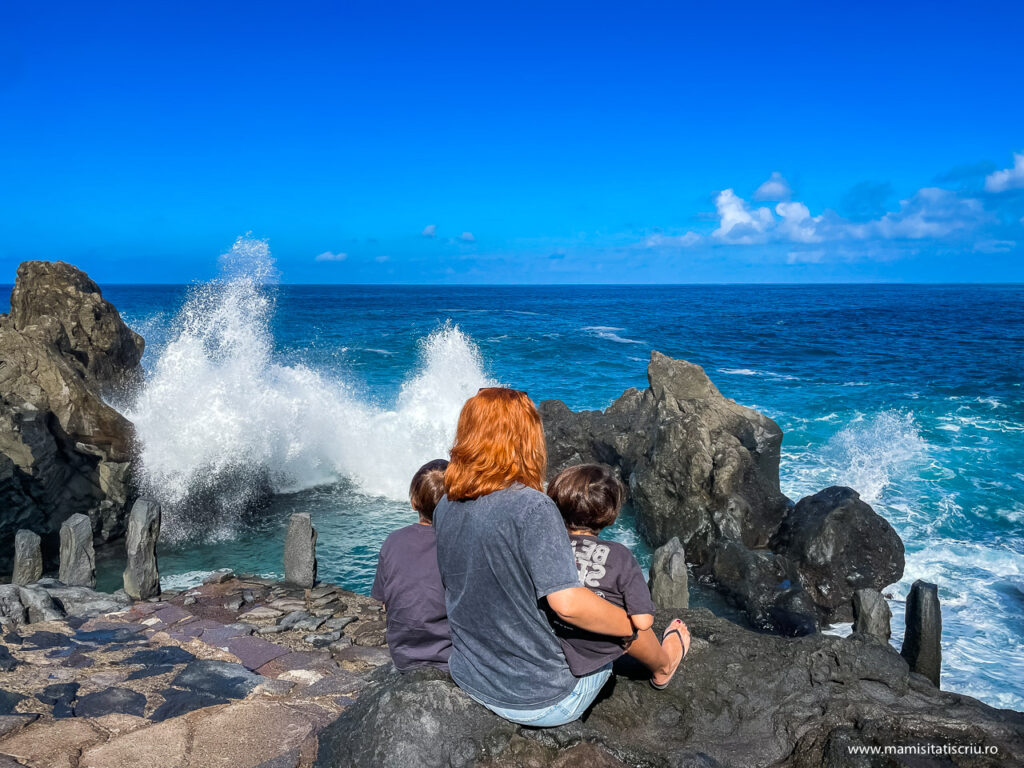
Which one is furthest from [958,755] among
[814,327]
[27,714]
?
[814,327]

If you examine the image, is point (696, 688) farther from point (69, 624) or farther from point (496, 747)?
point (69, 624)

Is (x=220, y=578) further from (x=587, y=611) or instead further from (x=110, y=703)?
(x=587, y=611)

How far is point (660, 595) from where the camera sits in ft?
21.3

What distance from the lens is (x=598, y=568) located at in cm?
296

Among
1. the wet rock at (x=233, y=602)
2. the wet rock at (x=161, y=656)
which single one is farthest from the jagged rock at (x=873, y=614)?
the wet rock at (x=233, y=602)

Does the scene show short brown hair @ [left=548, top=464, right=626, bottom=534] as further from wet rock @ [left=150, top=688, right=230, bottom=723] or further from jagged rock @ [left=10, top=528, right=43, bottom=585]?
jagged rock @ [left=10, top=528, right=43, bottom=585]

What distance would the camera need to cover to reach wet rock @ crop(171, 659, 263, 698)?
179 inches

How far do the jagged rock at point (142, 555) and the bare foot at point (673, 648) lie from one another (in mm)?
5277

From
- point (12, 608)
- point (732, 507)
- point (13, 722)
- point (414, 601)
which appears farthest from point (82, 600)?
point (732, 507)

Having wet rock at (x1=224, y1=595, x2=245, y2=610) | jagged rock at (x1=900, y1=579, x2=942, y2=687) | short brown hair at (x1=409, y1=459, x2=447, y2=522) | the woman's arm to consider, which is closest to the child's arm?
the woman's arm

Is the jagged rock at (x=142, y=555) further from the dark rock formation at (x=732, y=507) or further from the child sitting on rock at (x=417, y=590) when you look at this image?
the dark rock formation at (x=732, y=507)

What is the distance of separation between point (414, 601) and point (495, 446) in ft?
3.74

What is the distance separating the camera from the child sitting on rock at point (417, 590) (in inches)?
129

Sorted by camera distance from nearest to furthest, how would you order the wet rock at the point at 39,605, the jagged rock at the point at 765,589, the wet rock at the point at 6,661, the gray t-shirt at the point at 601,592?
the gray t-shirt at the point at 601,592 → the wet rock at the point at 6,661 → the wet rock at the point at 39,605 → the jagged rock at the point at 765,589
